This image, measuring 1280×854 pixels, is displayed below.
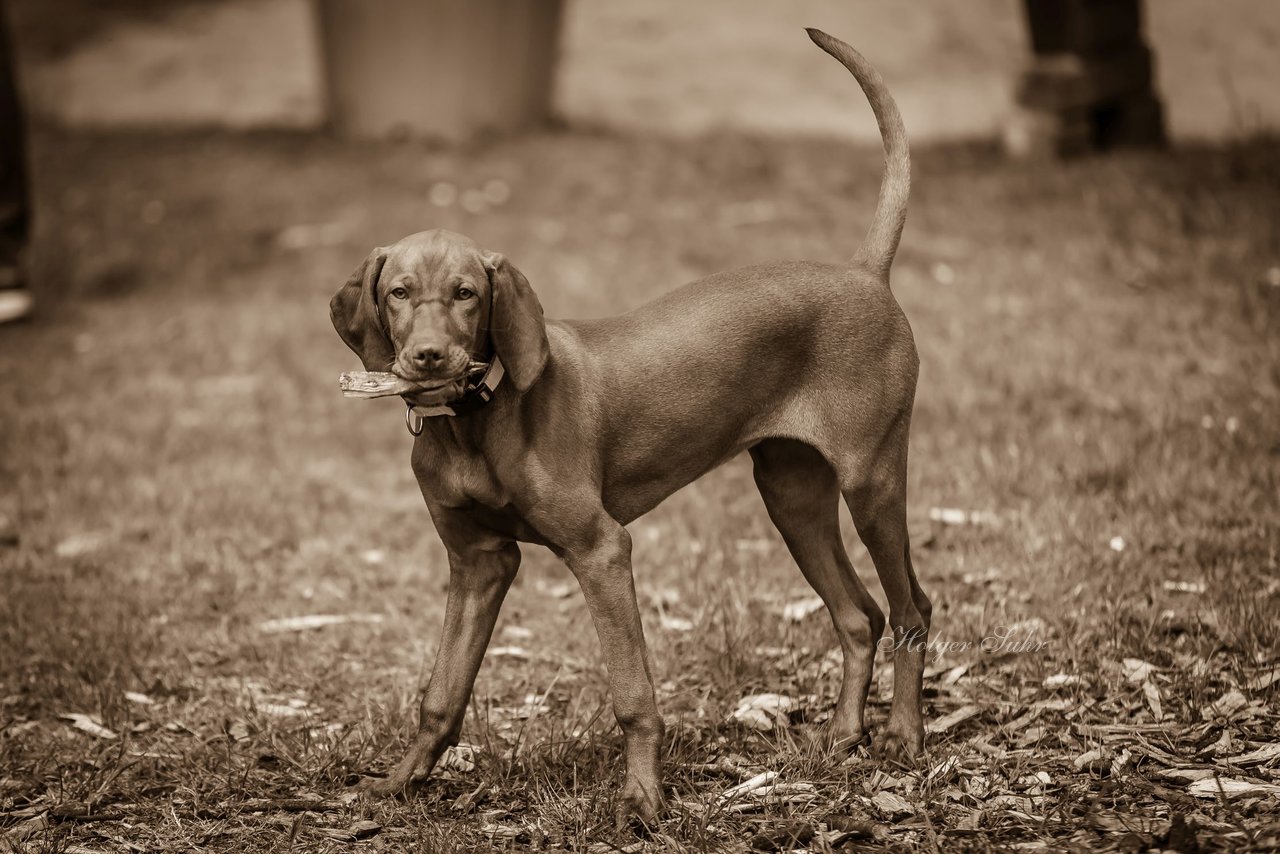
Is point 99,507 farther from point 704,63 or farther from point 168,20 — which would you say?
point 168,20

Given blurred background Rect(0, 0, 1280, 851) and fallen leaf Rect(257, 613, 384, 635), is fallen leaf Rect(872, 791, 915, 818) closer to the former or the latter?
blurred background Rect(0, 0, 1280, 851)

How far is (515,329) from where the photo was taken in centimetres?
353

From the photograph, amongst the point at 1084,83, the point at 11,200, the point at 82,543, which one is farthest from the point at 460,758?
the point at 1084,83

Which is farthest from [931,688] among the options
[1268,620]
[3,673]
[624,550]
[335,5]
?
[335,5]

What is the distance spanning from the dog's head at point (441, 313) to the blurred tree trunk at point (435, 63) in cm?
826

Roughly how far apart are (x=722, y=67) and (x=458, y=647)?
36.2 ft

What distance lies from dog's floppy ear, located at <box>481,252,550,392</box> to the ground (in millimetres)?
1127

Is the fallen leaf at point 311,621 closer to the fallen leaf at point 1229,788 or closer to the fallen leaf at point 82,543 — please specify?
the fallen leaf at point 82,543

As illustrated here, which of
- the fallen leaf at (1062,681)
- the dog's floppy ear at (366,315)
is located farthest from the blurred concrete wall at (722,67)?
the dog's floppy ear at (366,315)

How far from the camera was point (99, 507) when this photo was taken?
21.3ft

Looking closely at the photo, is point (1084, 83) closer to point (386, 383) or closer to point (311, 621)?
point (311, 621)

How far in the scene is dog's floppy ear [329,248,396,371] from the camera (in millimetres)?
3562

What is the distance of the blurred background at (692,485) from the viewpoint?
4.08m

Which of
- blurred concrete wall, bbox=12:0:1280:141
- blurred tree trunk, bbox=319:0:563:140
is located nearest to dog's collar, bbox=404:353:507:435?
blurred concrete wall, bbox=12:0:1280:141
